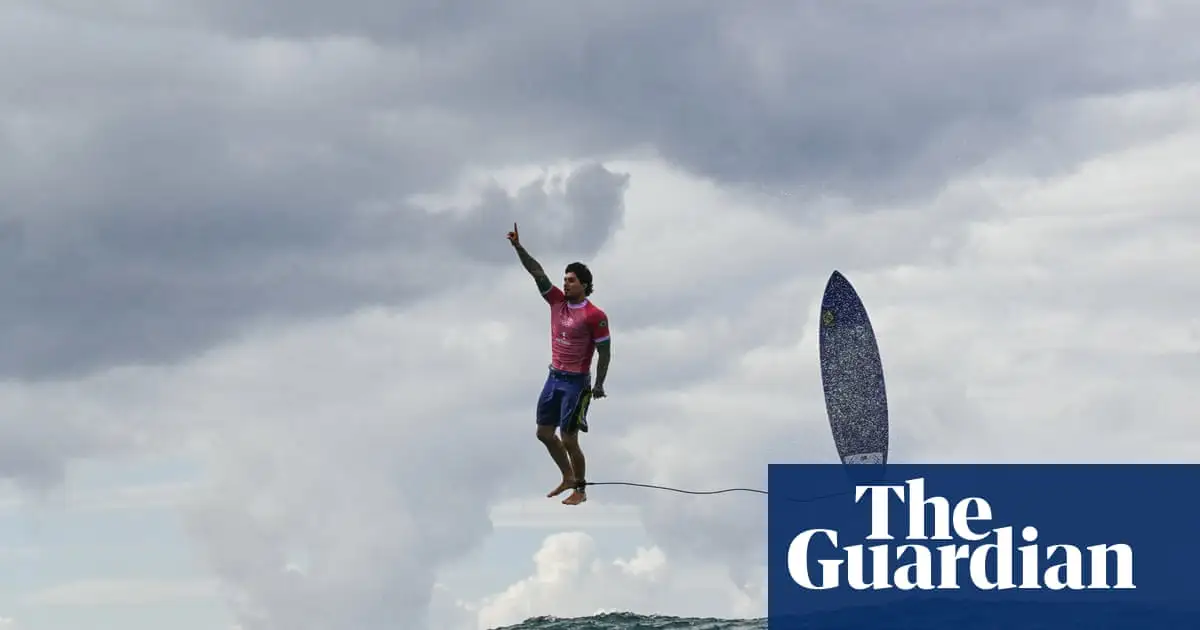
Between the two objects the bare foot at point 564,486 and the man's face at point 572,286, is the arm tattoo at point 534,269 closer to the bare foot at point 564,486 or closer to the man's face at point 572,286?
the man's face at point 572,286

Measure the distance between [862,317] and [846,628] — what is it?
17.3 feet

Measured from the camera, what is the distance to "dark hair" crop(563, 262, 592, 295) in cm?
1994

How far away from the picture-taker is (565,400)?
20203mm

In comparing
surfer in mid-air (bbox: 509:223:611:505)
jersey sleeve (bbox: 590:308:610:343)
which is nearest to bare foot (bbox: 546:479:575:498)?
surfer in mid-air (bbox: 509:223:611:505)

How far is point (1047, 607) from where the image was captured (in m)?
22.0

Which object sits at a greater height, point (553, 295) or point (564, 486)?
point (553, 295)

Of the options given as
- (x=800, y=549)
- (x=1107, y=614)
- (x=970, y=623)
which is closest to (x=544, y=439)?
(x=800, y=549)

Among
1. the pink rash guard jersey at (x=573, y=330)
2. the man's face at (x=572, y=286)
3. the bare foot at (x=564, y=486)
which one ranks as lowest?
the bare foot at (x=564, y=486)

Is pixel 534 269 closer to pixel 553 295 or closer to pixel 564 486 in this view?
pixel 553 295

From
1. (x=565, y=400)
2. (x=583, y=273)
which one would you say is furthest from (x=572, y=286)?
(x=565, y=400)

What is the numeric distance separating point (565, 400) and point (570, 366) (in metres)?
0.49

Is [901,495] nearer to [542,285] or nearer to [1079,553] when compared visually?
[1079,553]

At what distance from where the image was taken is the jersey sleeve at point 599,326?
1988 centimetres

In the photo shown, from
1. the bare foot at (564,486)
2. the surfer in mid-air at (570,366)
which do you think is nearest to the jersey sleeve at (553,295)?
the surfer in mid-air at (570,366)
